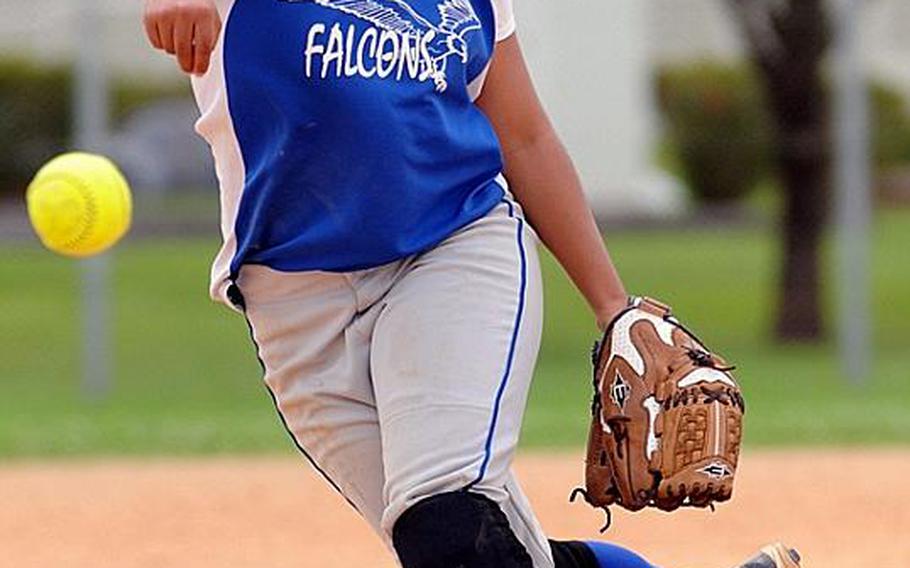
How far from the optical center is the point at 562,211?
11.8 feet

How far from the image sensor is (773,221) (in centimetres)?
1603

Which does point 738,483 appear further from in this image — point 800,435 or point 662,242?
point 662,242

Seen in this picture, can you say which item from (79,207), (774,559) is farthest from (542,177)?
(79,207)

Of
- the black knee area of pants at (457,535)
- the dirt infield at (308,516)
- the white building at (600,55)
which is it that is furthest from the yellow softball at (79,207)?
the white building at (600,55)

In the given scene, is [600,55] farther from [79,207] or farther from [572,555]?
[572,555]

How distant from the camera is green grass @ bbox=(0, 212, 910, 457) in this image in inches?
394

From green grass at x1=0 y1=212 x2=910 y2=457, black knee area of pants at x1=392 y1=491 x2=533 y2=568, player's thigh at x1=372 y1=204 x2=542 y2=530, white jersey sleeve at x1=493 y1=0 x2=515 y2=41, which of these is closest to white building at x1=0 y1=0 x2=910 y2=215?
green grass at x1=0 y1=212 x2=910 y2=457

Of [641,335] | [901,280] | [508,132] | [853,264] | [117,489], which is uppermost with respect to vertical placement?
[508,132]

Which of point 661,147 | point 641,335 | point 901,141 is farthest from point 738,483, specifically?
point 901,141

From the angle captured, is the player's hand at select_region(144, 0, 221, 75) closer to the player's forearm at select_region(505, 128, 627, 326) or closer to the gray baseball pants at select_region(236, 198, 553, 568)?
the gray baseball pants at select_region(236, 198, 553, 568)

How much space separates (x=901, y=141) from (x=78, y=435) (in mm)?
11409

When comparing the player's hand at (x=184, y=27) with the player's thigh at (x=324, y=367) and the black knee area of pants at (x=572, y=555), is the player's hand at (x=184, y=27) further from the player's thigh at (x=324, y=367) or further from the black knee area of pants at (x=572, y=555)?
the black knee area of pants at (x=572, y=555)

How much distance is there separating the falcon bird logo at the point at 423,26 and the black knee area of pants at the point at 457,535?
0.66 metres

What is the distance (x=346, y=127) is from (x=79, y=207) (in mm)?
1181
